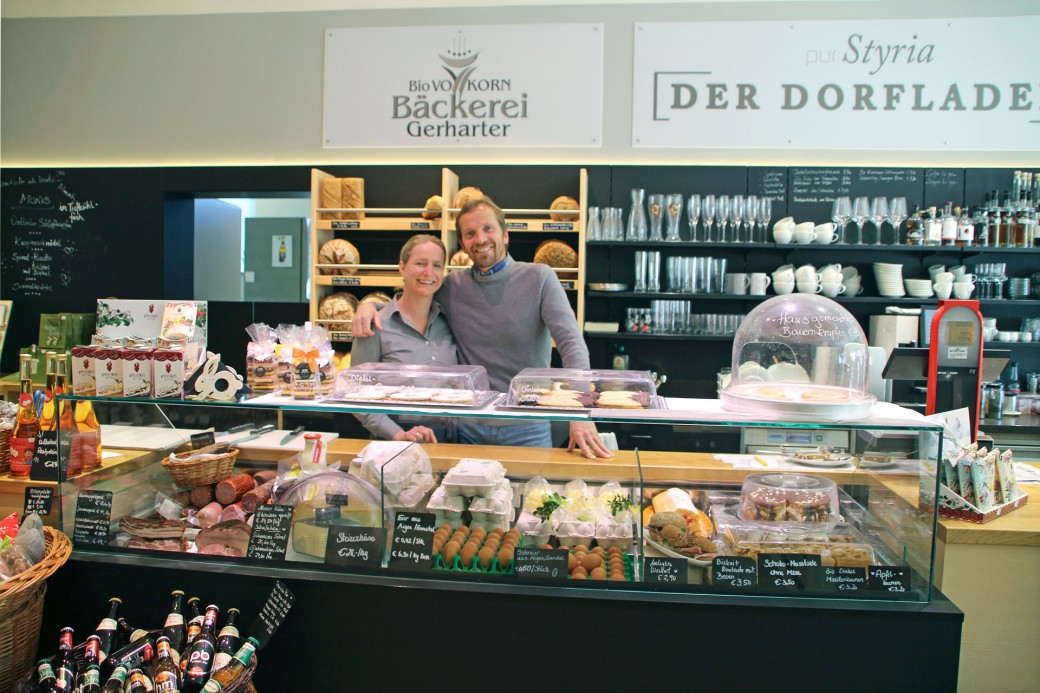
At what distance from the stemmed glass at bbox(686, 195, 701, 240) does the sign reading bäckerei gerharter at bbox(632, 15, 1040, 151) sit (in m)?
0.60

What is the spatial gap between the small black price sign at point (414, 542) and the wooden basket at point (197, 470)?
2.32ft

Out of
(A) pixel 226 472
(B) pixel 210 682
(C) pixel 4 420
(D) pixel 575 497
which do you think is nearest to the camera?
(B) pixel 210 682

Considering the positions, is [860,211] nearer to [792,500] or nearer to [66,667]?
[792,500]

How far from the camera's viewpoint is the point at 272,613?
1549 millimetres

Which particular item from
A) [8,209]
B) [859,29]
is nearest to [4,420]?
[8,209]

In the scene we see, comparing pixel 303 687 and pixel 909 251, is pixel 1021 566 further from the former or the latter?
pixel 909 251

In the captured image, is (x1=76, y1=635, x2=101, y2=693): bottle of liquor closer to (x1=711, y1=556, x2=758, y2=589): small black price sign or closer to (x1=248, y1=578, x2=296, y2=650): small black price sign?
(x1=248, y1=578, x2=296, y2=650): small black price sign

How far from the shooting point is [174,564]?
1659mm

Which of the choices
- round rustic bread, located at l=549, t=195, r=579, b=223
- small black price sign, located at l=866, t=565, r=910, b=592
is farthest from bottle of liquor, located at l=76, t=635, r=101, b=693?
round rustic bread, located at l=549, t=195, r=579, b=223

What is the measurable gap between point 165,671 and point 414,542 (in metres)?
0.56

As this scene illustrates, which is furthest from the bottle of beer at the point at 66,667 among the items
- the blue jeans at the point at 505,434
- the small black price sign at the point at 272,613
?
the blue jeans at the point at 505,434

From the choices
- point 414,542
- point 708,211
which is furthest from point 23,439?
point 708,211

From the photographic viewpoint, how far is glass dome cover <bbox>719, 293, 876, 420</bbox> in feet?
5.58

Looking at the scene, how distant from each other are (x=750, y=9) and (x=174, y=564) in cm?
488
